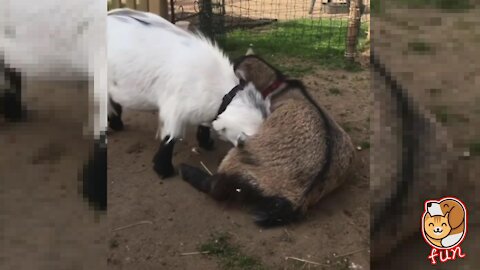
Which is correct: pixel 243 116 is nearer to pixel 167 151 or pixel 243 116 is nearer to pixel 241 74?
pixel 241 74

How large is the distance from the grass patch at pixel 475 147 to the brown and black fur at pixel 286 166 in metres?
1.90

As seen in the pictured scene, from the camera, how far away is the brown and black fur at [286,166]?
10.4 ft

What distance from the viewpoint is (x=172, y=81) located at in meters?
3.77

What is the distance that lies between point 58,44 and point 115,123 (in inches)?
139

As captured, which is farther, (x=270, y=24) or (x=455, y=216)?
(x=270, y=24)

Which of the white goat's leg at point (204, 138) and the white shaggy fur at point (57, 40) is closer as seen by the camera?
the white shaggy fur at point (57, 40)

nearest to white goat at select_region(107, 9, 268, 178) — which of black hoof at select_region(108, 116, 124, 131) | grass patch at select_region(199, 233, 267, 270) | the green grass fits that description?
black hoof at select_region(108, 116, 124, 131)

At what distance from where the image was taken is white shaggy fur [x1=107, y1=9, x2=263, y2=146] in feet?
12.3

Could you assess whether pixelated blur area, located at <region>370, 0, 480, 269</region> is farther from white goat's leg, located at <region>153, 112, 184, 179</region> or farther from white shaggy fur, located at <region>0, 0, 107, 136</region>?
white goat's leg, located at <region>153, 112, 184, 179</region>

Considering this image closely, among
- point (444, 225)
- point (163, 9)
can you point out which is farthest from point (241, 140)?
point (163, 9)

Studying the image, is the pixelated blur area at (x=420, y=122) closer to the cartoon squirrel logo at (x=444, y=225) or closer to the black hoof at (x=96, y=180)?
the cartoon squirrel logo at (x=444, y=225)

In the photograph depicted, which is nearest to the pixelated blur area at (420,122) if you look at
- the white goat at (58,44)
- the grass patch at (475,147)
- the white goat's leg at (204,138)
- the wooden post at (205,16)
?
the grass patch at (475,147)

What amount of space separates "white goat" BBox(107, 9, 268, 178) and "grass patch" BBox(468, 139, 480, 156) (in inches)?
90.8

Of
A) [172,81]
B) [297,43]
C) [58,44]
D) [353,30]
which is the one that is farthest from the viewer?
[297,43]
